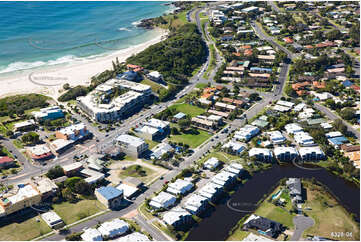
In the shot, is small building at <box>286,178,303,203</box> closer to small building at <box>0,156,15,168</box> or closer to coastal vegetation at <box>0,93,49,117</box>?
small building at <box>0,156,15,168</box>

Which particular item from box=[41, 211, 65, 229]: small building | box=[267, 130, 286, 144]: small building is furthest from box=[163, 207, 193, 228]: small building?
box=[267, 130, 286, 144]: small building

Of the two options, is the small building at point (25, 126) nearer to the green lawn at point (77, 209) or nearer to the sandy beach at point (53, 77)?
the sandy beach at point (53, 77)

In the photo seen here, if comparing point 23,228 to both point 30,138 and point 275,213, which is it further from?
point 275,213

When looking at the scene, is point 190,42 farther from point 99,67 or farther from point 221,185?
point 221,185

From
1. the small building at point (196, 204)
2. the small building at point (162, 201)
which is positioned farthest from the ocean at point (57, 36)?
the small building at point (196, 204)

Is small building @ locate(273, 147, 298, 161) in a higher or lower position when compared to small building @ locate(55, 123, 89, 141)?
lower

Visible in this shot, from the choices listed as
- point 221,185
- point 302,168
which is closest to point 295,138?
point 302,168

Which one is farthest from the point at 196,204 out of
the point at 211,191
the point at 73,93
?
the point at 73,93
